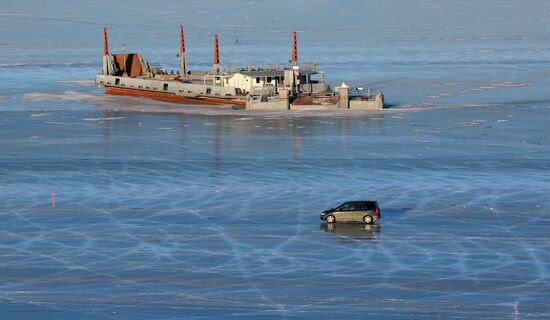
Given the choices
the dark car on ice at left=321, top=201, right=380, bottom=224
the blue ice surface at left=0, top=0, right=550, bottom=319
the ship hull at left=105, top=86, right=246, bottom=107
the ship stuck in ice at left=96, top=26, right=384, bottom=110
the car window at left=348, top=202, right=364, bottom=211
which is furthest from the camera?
the ship hull at left=105, top=86, right=246, bottom=107

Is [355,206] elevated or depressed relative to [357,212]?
elevated

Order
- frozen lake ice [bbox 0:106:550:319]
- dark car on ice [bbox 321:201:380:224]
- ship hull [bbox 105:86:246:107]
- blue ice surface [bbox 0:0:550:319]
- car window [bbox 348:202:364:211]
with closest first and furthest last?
frozen lake ice [bbox 0:106:550:319] < blue ice surface [bbox 0:0:550:319] < dark car on ice [bbox 321:201:380:224] < car window [bbox 348:202:364:211] < ship hull [bbox 105:86:246:107]

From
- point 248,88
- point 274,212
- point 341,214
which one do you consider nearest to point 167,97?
point 248,88

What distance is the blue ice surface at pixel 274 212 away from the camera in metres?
38.7

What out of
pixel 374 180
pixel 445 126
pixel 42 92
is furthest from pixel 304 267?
pixel 42 92

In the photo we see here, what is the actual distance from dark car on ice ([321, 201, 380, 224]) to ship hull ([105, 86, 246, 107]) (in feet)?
182

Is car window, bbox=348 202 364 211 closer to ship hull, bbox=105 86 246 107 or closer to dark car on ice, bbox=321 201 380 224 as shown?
dark car on ice, bbox=321 201 380 224

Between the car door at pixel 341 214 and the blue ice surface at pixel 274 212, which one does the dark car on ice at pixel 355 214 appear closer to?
the car door at pixel 341 214

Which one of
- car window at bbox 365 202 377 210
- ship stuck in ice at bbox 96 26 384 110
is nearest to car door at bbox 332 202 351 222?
car window at bbox 365 202 377 210

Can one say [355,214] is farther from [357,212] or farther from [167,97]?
[167,97]

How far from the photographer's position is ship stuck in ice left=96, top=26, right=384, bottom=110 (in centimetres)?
10106

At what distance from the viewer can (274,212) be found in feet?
175

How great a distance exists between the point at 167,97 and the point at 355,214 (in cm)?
6518

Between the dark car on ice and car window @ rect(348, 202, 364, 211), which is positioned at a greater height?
car window @ rect(348, 202, 364, 211)
